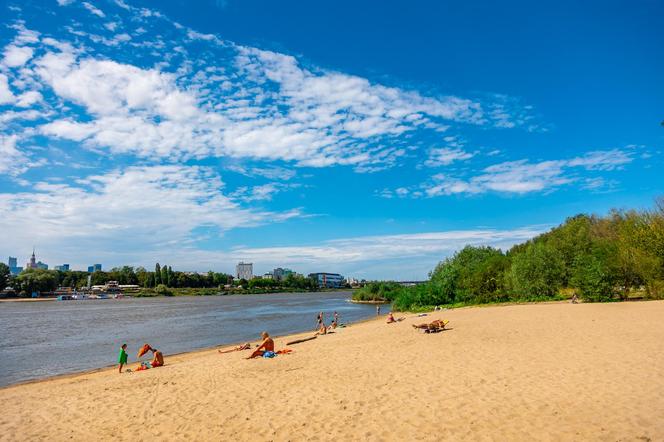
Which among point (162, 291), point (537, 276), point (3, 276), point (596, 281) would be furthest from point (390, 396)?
point (162, 291)

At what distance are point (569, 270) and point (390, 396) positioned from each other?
184 feet

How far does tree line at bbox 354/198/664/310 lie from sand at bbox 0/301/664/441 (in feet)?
77.2

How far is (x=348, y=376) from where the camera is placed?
16484mm

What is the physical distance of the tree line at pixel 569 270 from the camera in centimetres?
4272

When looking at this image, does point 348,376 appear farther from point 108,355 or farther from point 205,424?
point 108,355

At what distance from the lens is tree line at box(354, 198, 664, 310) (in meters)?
42.7

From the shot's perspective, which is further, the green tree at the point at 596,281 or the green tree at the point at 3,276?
the green tree at the point at 3,276

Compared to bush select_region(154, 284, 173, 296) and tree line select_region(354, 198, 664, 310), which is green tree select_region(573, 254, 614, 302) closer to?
tree line select_region(354, 198, 664, 310)

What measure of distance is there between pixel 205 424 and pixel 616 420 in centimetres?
1078

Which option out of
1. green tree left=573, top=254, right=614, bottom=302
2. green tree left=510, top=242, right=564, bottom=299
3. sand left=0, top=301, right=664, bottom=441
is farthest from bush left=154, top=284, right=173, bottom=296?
sand left=0, top=301, right=664, bottom=441

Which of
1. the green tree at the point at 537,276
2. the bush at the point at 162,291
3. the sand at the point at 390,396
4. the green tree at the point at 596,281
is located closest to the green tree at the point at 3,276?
the bush at the point at 162,291

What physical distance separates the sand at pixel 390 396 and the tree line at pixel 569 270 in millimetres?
23535

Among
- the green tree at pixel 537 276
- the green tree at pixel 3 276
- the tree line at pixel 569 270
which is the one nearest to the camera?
the tree line at pixel 569 270

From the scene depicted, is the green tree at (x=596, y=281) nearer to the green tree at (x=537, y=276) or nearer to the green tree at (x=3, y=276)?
the green tree at (x=537, y=276)
